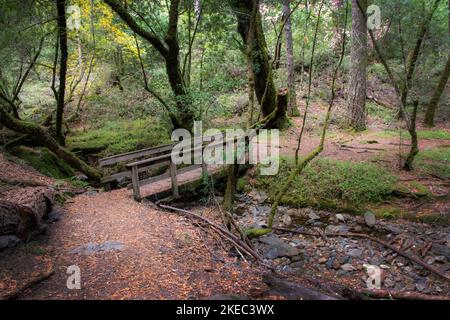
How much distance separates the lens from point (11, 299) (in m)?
3.49

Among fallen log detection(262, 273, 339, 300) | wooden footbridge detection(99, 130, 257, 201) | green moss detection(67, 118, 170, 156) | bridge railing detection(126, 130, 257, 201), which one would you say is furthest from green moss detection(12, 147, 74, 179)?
fallen log detection(262, 273, 339, 300)

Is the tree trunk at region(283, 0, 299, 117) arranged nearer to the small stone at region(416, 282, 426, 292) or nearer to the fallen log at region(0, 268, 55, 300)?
the small stone at region(416, 282, 426, 292)

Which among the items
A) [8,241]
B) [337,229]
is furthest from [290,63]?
[8,241]

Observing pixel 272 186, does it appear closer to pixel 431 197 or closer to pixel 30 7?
pixel 431 197

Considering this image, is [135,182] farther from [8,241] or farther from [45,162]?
[45,162]

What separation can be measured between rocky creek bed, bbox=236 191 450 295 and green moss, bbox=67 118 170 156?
19.6 ft

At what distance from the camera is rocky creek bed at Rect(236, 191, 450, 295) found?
553 centimetres

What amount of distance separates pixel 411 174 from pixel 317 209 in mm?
2672

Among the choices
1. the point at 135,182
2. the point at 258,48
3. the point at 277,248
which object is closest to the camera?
the point at 277,248

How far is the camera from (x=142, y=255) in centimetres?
485

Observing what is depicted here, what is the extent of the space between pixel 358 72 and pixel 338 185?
5501mm

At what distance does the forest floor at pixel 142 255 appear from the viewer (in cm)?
397

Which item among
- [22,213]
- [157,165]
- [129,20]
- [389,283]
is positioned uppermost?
[129,20]

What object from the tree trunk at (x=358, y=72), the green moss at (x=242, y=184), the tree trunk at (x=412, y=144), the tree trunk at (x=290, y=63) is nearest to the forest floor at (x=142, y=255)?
the tree trunk at (x=412, y=144)
